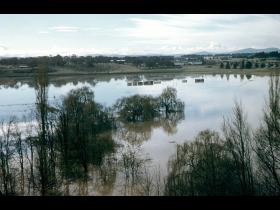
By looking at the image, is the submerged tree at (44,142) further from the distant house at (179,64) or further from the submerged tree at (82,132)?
the distant house at (179,64)

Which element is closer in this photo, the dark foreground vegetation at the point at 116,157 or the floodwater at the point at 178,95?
the dark foreground vegetation at the point at 116,157

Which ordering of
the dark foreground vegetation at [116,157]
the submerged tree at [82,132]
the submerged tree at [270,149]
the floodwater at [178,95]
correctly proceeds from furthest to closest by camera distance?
the floodwater at [178,95], the submerged tree at [82,132], the dark foreground vegetation at [116,157], the submerged tree at [270,149]

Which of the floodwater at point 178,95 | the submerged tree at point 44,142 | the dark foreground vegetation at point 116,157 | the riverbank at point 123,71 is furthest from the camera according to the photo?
the riverbank at point 123,71

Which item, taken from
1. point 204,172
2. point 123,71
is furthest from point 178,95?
point 204,172

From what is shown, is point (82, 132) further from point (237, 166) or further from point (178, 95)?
point (178, 95)

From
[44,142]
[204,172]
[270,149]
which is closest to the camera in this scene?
[270,149]

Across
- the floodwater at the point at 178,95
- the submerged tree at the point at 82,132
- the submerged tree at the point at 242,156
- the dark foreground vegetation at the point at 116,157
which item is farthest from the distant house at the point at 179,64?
the submerged tree at the point at 242,156
